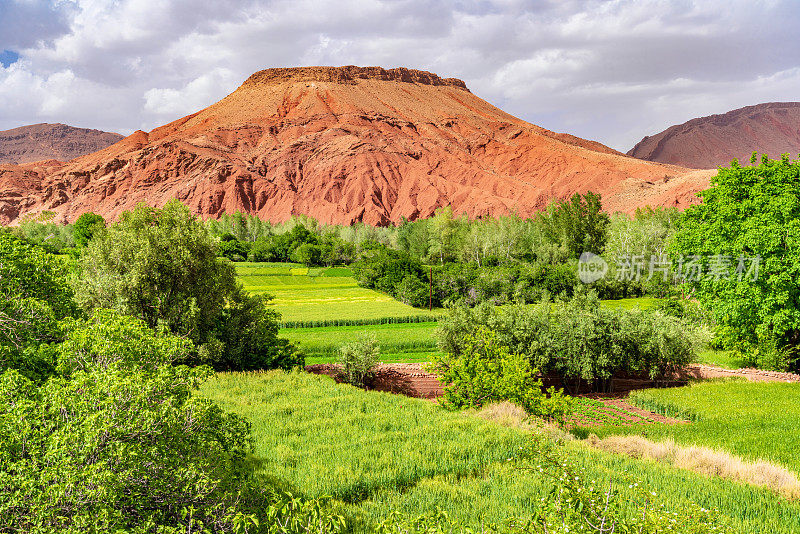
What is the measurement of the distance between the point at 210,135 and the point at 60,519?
7499 inches

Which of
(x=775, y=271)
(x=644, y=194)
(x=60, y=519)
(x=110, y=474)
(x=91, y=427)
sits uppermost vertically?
(x=644, y=194)

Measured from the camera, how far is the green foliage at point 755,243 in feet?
75.6

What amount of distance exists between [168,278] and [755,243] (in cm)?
3105

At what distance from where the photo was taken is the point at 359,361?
27906mm

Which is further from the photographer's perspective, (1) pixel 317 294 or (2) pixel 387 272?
(2) pixel 387 272

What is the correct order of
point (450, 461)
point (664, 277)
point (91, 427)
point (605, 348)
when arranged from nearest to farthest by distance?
1. point (91, 427)
2. point (450, 461)
3. point (605, 348)
4. point (664, 277)

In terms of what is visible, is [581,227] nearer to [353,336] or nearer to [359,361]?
[353,336]

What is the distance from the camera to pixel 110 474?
4.73 meters

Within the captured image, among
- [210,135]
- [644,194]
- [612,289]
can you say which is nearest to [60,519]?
[612,289]

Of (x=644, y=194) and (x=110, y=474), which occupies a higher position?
(x=644, y=194)

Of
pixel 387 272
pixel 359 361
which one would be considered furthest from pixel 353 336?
pixel 387 272

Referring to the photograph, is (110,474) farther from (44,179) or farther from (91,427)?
(44,179)

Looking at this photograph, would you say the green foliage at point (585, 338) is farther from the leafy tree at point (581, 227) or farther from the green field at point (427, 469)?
the leafy tree at point (581, 227)

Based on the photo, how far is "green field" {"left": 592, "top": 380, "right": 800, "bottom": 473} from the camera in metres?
14.7
